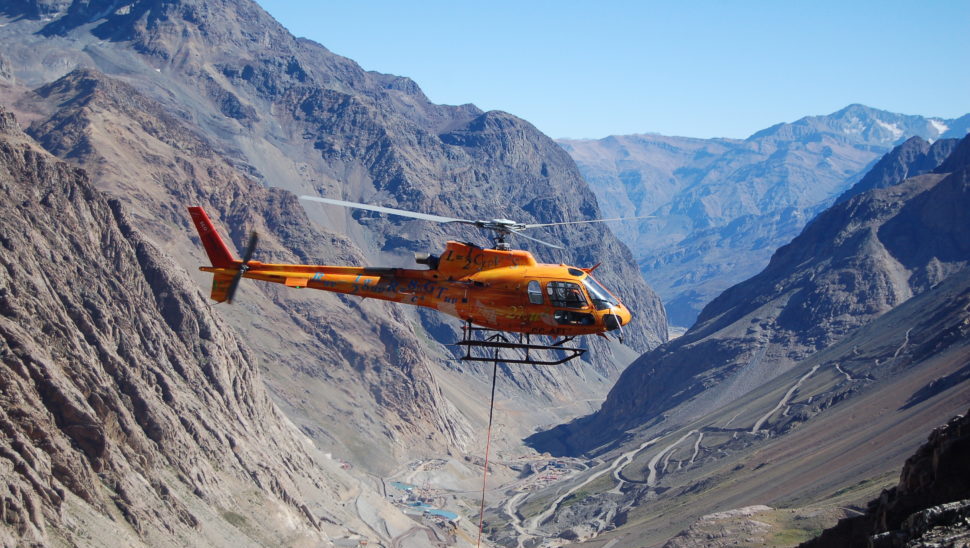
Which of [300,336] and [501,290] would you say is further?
[300,336]

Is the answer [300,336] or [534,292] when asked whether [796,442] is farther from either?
[534,292]

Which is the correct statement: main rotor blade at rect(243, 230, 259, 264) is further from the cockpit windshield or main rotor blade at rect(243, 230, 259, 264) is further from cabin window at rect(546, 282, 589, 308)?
the cockpit windshield

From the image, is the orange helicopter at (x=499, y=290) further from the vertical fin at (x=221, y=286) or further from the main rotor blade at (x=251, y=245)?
the vertical fin at (x=221, y=286)

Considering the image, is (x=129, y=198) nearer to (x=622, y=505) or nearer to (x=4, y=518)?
(x=622, y=505)

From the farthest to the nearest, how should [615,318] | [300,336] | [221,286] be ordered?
[300,336] → [221,286] → [615,318]

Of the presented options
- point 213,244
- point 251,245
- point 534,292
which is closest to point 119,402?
point 213,244

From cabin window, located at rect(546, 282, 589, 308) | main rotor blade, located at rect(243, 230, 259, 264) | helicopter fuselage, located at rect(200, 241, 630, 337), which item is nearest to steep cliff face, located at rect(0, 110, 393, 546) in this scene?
main rotor blade, located at rect(243, 230, 259, 264)
